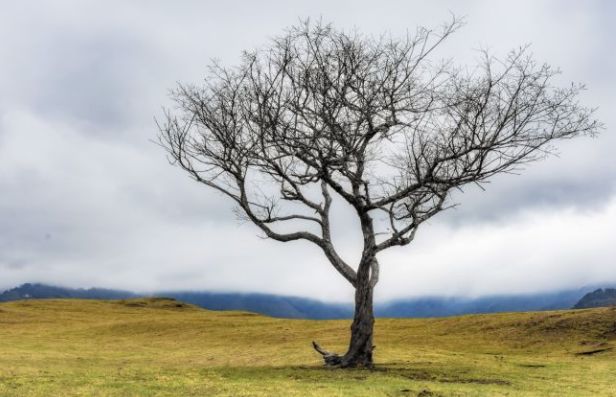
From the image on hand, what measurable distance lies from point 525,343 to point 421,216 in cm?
2276

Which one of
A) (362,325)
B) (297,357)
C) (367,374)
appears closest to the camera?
(367,374)

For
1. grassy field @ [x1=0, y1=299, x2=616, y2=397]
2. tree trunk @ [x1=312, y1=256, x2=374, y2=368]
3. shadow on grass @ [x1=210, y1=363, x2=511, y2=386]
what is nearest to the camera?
grassy field @ [x1=0, y1=299, x2=616, y2=397]

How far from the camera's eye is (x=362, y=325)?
2814 cm

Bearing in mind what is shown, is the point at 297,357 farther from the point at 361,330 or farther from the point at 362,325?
the point at 362,325

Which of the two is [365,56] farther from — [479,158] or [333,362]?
[333,362]

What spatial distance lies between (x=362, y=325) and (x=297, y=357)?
9.73 metres

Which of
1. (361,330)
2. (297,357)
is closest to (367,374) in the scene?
(361,330)

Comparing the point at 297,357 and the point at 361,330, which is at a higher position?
the point at 361,330

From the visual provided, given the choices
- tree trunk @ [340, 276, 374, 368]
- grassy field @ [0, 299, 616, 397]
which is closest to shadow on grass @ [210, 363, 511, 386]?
grassy field @ [0, 299, 616, 397]

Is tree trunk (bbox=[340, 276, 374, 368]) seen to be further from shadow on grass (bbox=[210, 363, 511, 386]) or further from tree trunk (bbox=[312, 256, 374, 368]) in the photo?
shadow on grass (bbox=[210, 363, 511, 386])

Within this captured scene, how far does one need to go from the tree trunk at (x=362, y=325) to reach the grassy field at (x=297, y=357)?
1375 millimetres

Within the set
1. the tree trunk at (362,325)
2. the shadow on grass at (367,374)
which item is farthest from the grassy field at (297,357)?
the tree trunk at (362,325)

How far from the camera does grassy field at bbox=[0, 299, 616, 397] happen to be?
21516 millimetres

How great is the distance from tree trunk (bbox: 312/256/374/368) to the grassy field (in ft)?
4.51
